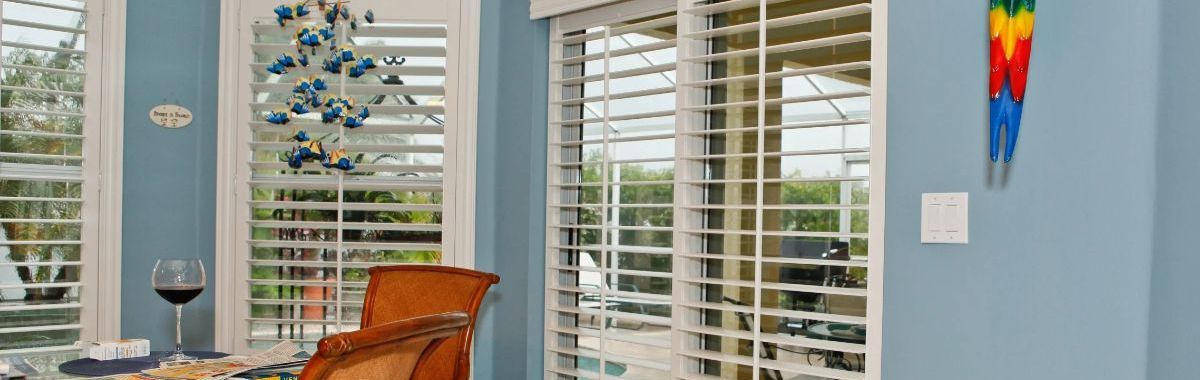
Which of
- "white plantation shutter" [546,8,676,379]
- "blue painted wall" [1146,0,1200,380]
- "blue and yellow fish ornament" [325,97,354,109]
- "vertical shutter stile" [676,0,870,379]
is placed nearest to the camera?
"blue painted wall" [1146,0,1200,380]

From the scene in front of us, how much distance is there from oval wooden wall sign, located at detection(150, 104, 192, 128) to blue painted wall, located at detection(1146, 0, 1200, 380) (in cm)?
327

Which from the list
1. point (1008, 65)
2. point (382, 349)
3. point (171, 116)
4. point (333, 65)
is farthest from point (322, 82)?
point (1008, 65)

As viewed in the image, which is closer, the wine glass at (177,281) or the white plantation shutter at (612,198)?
the wine glass at (177,281)

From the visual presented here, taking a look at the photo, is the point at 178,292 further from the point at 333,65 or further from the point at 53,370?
the point at 333,65

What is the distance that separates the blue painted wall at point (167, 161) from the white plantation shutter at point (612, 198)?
1.42 meters

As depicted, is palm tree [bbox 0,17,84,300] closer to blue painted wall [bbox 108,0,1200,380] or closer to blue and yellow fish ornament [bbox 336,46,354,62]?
blue and yellow fish ornament [bbox 336,46,354,62]

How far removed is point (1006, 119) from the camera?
75.3 inches

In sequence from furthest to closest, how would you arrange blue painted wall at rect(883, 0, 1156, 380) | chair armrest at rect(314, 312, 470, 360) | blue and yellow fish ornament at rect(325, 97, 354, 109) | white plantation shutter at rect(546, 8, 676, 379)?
blue and yellow fish ornament at rect(325, 97, 354, 109) < white plantation shutter at rect(546, 8, 676, 379) < blue painted wall at rect(883, 0, 1156, 380) < chair armrest at rect(314, 312, 470, 360)

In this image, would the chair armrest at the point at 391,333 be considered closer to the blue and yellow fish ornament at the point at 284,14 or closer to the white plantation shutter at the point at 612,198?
the white plantation shutter at the point at 612,198

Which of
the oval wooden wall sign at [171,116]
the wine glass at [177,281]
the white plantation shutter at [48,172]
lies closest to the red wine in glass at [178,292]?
the wine glass at [177,281]

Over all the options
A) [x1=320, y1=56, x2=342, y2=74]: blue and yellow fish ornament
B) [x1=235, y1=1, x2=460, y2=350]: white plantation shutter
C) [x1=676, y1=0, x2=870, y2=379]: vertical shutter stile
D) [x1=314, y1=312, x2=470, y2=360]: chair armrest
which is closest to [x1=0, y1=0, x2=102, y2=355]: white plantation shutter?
[x1=235, y1=1, x2=460, y2=350]: white plantation shutter

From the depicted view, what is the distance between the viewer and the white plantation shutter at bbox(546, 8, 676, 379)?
9.57 feet

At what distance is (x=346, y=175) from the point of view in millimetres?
3498

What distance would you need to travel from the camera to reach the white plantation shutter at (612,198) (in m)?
2.92
